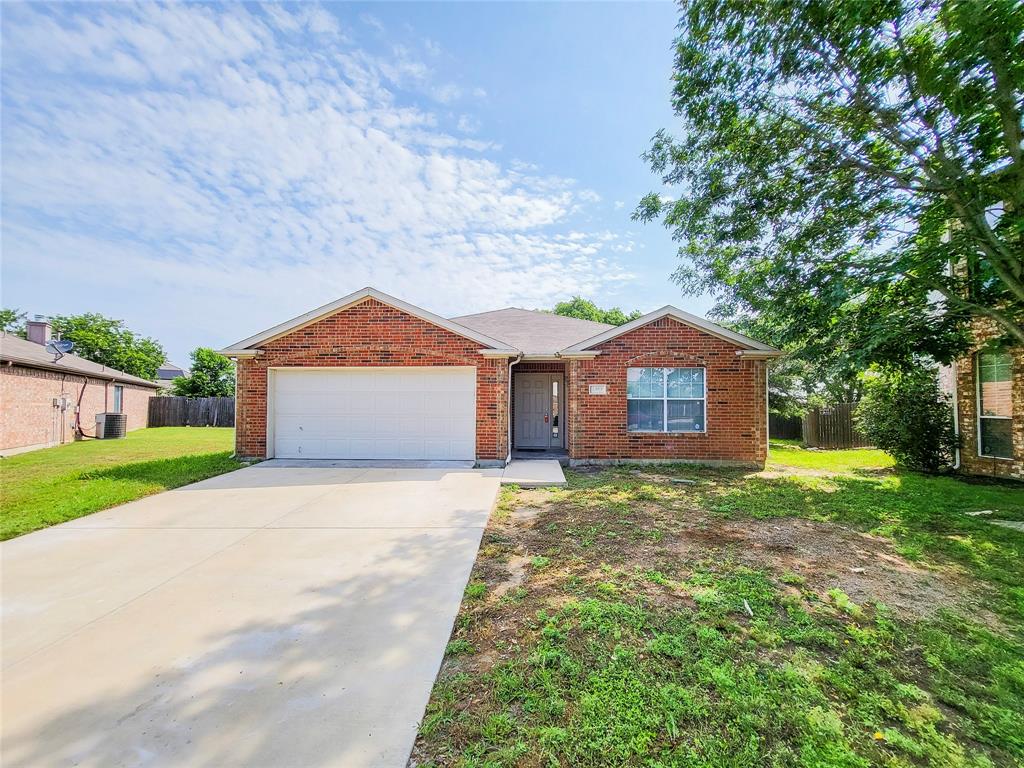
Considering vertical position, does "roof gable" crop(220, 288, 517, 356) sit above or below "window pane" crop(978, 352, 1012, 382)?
above

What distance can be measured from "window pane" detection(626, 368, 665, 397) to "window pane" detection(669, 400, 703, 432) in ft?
1.53

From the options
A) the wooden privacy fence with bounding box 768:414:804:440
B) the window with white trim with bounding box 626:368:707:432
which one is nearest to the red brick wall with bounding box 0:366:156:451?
the window with white trim with bounding box 626:368:707:432

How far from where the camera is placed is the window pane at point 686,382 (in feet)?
34.5

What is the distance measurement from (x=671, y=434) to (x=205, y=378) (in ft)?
105

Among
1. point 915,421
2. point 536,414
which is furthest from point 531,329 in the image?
point 915,421

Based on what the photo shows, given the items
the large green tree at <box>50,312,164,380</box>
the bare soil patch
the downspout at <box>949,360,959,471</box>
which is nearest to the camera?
the bare soil patch

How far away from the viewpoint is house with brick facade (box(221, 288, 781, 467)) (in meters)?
10.2

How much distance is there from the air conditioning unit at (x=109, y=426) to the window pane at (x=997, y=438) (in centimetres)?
2748

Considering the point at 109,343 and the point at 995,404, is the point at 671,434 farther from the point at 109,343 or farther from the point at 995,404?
the point at 109,343

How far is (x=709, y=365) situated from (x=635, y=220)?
4.37 meters

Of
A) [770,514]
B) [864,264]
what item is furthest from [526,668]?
[864,264]

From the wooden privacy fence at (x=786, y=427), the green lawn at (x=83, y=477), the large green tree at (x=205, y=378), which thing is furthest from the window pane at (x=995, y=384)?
the large green tree at (x=205, y=378)

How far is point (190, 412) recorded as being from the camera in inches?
987

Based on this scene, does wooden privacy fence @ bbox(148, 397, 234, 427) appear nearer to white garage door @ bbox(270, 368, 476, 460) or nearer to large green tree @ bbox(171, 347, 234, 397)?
large green tree @ bbox(171, 347, 234, 397)
